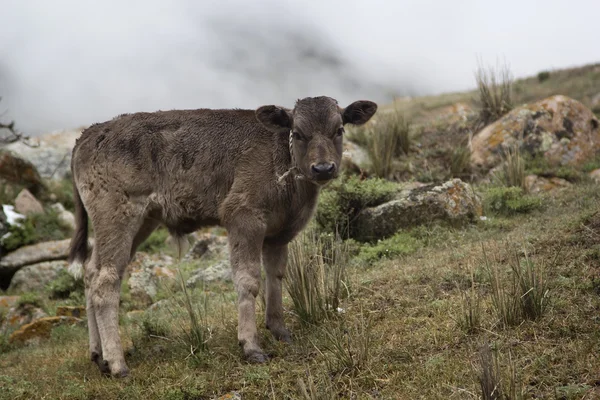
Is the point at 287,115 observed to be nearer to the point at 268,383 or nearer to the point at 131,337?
the point at 268,383

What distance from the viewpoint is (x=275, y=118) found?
23.0 feet

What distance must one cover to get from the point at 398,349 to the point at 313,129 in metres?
2.45

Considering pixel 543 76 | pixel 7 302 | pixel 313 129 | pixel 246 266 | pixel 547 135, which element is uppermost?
pixel 543 76

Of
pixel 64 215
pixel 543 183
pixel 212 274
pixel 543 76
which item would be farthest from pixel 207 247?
pixel 543 76

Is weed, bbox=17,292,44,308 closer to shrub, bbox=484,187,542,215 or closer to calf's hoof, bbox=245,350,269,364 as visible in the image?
calf's hoof, bbox=245,350,269,364

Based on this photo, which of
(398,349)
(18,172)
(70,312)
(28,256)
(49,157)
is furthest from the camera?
(49,157)

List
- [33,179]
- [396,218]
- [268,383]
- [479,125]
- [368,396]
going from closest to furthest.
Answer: [368,396] → [268,383] → [396,218] → [479,125] → [33,179]

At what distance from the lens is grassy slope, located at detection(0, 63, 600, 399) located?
520 centimetres

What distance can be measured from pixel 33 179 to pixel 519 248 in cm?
1472

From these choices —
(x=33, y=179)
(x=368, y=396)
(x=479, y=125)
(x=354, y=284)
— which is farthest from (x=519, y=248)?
(x=33, y=179)

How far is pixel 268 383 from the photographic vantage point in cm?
578

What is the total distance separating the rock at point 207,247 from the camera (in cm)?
1345

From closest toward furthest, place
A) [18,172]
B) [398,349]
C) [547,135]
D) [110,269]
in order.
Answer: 1. [398,349]
2. [110,269]
3. [547,135]
4. [18,172]

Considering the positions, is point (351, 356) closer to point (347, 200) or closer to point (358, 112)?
point (358, 112)
